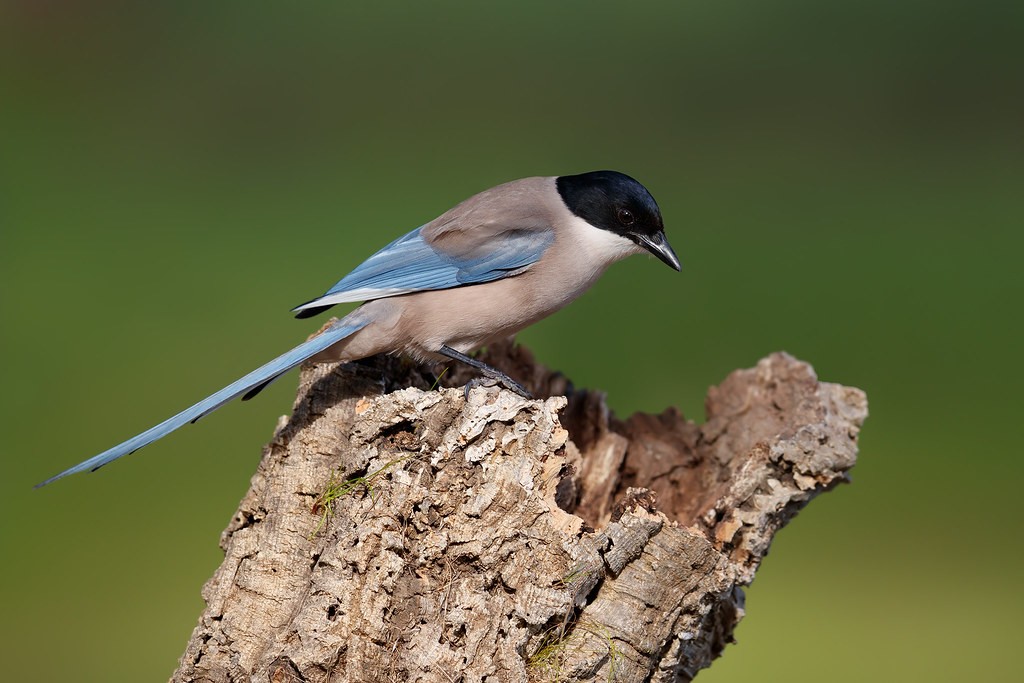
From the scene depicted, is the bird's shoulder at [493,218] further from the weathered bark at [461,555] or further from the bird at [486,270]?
the weathered bark at [461,555]

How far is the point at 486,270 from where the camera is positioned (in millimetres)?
3412

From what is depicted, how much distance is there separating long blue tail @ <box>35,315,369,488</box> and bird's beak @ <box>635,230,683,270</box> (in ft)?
3.40

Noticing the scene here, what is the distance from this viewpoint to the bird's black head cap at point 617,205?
3.58 metres

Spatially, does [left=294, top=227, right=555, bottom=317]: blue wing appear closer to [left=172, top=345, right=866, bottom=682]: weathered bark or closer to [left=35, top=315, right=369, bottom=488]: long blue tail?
[left=35, top=315, right=369, bottom=488]: long blue tail

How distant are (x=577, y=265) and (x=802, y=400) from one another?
882 millimetres

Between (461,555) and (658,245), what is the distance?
150cm

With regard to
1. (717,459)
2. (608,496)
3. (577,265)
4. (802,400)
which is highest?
(577,265)

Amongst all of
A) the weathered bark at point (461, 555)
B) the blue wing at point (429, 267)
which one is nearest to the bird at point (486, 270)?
the blue wing at point (429, 267)

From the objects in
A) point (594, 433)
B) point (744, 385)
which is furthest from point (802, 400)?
point (594, 433)

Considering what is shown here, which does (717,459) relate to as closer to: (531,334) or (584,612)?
(584,612)

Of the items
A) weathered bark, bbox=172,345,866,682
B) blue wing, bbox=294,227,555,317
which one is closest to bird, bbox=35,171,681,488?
blue wing, bbox=294,227,555,317

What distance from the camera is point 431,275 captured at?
11.1 feet

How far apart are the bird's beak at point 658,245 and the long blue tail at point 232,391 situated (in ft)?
3.40

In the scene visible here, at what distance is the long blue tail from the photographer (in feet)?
9.24
